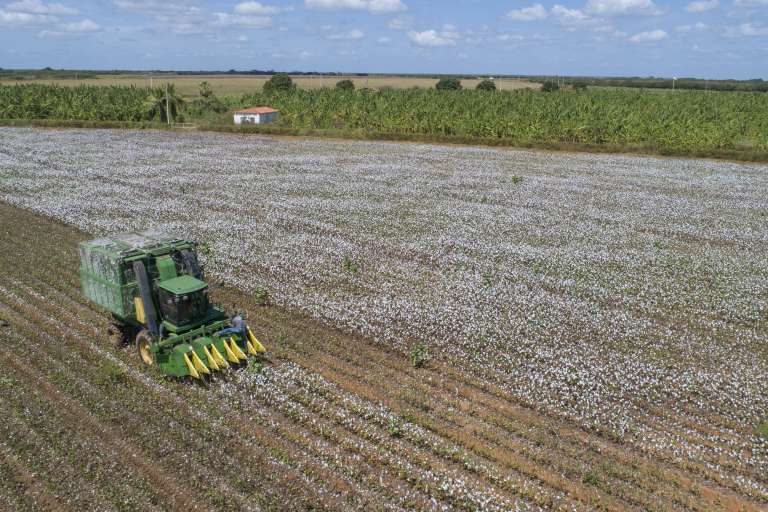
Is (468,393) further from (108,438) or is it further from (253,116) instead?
(253,116)

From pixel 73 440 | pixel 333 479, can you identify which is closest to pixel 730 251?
pixel 333 479

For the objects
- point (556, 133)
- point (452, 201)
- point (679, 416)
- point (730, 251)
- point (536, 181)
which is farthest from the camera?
point (556, 133)

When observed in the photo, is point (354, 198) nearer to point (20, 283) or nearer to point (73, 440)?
point (20, 283)

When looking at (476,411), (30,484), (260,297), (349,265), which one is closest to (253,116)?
(349,265)

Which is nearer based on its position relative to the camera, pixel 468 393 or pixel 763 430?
pixel 763 430

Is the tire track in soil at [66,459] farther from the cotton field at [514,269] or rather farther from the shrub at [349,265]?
the shrub at [349,265]

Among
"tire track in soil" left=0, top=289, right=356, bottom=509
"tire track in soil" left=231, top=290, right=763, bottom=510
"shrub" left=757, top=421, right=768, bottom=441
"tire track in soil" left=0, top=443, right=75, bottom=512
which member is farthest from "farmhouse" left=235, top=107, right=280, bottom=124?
"shrub" left=757, top=421, right=768, bottom=441
